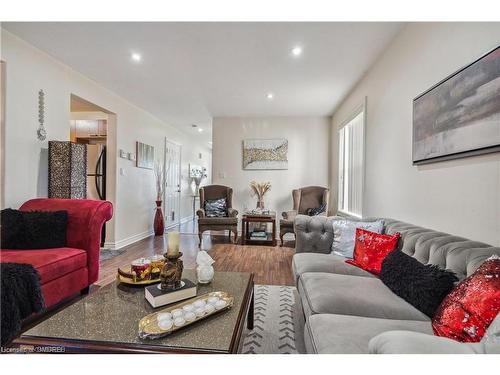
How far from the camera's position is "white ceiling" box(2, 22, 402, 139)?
2.36 metres

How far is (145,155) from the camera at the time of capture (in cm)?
500

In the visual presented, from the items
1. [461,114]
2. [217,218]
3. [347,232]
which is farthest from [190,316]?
[217,218]

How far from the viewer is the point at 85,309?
1.26 m

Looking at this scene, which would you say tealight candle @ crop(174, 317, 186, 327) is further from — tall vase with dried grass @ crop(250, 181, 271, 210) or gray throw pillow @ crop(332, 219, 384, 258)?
tall vase with dried grass @ crop(250, 181, 271, 210)

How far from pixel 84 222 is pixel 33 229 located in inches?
14.3

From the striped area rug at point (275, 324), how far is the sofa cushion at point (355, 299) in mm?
373

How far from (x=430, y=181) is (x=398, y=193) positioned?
521 millimetres

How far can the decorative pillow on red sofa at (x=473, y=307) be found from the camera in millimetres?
930

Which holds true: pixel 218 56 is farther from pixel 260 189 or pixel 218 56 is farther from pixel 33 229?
pixel 260 189

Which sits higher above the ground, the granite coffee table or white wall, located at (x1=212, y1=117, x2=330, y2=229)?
white wall, located at (x1=212, y1=117, x2=330, y2=229)

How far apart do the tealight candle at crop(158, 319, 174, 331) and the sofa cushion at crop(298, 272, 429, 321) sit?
2.36 feet

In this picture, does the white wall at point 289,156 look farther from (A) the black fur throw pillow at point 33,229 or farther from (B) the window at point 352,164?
(A) the black fur throw pillow at point 33,229

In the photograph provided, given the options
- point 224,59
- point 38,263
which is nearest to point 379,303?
point 38,263

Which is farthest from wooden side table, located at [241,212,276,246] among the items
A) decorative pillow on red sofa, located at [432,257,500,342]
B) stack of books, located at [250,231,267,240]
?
decorative pillow on red sofa, located at [432,257,500,342]
